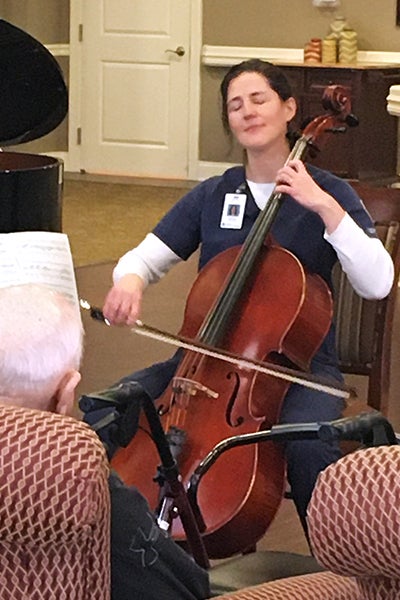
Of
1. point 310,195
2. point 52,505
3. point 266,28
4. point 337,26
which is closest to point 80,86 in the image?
point 266,28

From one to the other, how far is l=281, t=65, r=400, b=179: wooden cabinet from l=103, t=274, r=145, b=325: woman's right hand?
17.7 feet

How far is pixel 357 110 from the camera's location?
7898mm

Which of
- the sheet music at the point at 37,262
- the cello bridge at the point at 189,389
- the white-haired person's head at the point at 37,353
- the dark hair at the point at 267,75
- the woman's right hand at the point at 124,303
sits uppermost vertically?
the dark hair at the point at 267,75

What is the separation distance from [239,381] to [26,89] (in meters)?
2.09

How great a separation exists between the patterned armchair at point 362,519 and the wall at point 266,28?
7450 millimetres

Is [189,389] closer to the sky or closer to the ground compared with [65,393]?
closer to the ground

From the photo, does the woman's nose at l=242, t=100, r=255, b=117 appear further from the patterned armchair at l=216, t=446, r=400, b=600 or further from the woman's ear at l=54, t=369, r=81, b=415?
the patterned armchair at l=216, t=446, r=400, b=600

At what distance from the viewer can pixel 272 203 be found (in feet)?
8.14

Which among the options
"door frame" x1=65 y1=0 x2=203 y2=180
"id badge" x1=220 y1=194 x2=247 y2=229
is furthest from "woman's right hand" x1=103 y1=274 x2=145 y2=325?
"door frame" x1=65 y1=0 x2=203 y2=180

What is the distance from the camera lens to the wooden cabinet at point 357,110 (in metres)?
7.89

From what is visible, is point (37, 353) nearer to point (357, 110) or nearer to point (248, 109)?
point (248, 109)

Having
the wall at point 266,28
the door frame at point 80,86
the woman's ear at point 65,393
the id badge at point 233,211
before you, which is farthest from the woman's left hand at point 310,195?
the door frame at point 80,86

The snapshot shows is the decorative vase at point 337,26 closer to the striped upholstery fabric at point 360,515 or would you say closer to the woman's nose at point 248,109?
the woman's nose at point 248,109

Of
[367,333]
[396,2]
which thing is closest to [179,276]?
[396,2]
